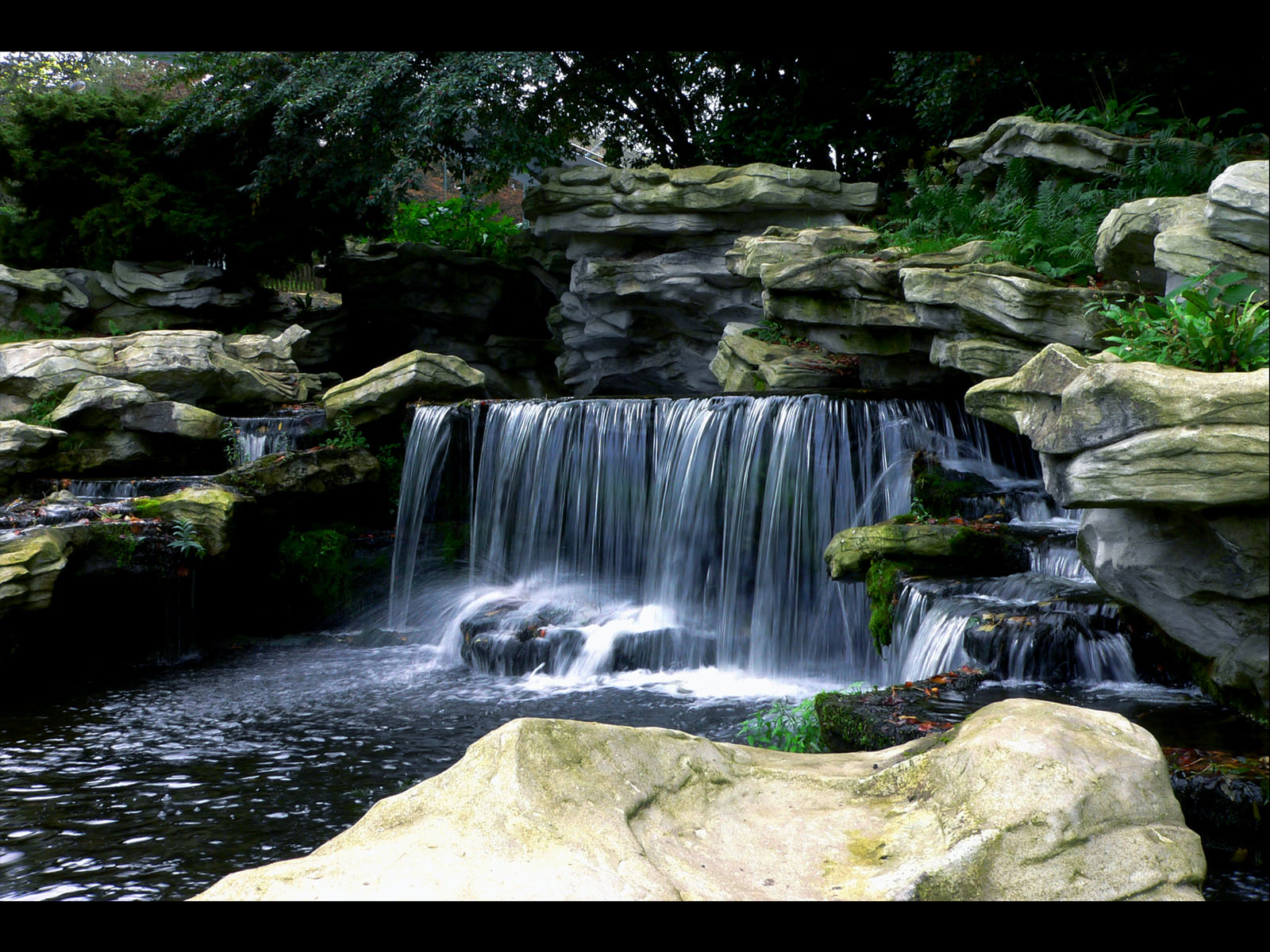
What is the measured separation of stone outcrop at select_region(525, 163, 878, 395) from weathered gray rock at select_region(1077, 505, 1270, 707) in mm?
9765

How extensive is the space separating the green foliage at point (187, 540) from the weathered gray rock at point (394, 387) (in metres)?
3.19

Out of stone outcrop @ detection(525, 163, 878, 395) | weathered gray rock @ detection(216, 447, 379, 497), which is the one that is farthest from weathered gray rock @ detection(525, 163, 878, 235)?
weathered gray rock @ detection(216, 447, 379, 497)

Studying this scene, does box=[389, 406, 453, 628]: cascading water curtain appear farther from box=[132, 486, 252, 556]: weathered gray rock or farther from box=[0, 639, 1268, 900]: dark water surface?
box=[132, 486, 252, 556]: weathered gray rock

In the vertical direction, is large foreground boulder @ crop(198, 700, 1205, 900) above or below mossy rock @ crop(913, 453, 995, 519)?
below

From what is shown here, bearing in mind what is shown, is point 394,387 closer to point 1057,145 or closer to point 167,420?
point 167,420

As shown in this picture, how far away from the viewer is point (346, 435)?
13258 millimetres

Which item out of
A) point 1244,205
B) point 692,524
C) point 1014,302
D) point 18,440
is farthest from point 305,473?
point 1244,205

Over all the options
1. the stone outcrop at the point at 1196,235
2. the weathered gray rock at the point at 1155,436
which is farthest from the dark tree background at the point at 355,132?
the weathered gray rock at the point at 1155,436

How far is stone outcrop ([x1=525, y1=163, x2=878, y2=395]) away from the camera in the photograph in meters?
14.7

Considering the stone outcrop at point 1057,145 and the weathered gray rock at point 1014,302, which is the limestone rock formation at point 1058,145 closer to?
the stone outcrop at point 1057,145

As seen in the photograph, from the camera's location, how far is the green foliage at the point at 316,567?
12680 mm

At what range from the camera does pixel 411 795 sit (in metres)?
3.47

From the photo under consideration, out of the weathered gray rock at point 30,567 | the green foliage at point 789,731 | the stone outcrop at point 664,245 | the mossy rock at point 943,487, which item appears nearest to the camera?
the green foliage at point 789,731

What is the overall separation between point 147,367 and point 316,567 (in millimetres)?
3978
